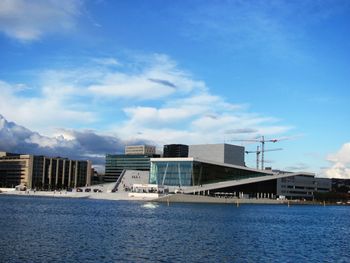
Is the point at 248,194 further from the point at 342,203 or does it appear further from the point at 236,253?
the point at 236,253

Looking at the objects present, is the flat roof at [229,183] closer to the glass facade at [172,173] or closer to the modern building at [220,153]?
the glass facade at [172,173]

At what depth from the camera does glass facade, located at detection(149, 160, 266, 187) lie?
5546 inches

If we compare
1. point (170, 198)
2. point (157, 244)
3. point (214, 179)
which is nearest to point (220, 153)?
point (214, 179)

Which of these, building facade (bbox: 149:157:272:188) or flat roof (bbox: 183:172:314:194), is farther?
building facade (bbox: 149:157:272:188)

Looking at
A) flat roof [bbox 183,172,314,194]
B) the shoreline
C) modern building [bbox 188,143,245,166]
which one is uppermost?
modern building [bbox 188,143,245,166]

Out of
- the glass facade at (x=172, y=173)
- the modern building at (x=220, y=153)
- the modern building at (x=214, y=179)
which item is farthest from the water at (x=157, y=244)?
the modern building at (x=220, y=153)

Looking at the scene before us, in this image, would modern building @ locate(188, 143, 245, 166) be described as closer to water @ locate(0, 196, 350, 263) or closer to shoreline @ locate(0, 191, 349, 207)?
shoreline @ locate(0, 191, 349, 207)

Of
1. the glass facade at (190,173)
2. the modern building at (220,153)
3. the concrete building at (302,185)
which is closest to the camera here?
the glass facade at (190,173)

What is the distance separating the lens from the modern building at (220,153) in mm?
168000

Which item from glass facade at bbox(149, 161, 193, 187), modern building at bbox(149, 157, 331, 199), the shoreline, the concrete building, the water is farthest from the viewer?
the concrete building

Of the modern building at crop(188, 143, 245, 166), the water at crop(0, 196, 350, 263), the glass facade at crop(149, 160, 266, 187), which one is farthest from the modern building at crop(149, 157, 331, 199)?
the water at crop(0, 196, 350, 263)

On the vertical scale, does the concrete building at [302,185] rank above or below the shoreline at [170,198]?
above

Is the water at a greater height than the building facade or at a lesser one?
lesser

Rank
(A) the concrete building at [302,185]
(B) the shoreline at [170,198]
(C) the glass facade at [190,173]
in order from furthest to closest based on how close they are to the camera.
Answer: (A) the concrete building at [302,185] < (C) the glass facade at [190,173] < (B) the shoreline at [170,198]
